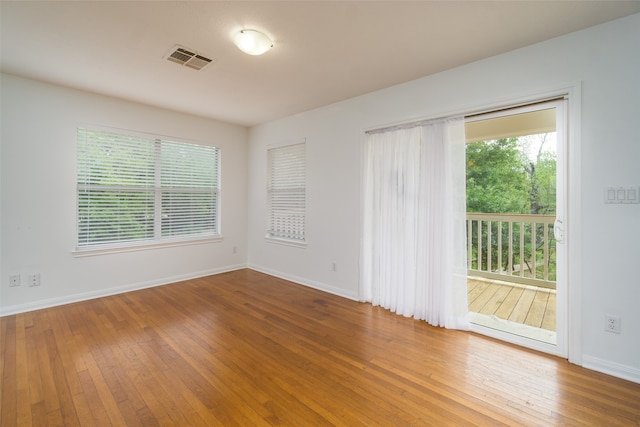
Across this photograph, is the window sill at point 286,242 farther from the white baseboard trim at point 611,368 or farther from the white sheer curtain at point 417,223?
the white baseboard trim at point 611,368

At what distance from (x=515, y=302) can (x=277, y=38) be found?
12.6 ft

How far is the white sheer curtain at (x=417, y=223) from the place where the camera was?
2836 millimetres

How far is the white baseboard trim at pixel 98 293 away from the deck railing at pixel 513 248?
419 cm

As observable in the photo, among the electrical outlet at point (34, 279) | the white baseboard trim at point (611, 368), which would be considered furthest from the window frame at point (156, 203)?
the white baseboard trim at point (611, 368)

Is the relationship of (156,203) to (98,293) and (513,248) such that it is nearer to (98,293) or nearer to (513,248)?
(98,293)

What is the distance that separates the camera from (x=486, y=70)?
2617mm

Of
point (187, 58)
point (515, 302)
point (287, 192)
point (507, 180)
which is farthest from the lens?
point (287, 192)

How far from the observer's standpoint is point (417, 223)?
307cm

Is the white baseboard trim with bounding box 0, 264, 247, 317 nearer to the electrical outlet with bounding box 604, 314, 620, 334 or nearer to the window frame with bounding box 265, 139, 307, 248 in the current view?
the window frame with bounding box 265, 139, 307, 248

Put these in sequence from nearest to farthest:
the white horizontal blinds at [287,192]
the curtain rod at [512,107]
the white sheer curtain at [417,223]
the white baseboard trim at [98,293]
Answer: the curtain rod at [512,107] < the white sheer curtain at [417,223] < the white baseboard trim at [98,293] < the white horizontal blinds at [287,192]

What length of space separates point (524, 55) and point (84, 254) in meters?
5.21

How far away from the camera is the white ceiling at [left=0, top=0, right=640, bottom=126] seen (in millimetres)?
1949

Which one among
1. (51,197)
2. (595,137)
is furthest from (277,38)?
(51,197)

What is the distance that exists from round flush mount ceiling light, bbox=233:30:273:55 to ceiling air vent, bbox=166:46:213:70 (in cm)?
50
